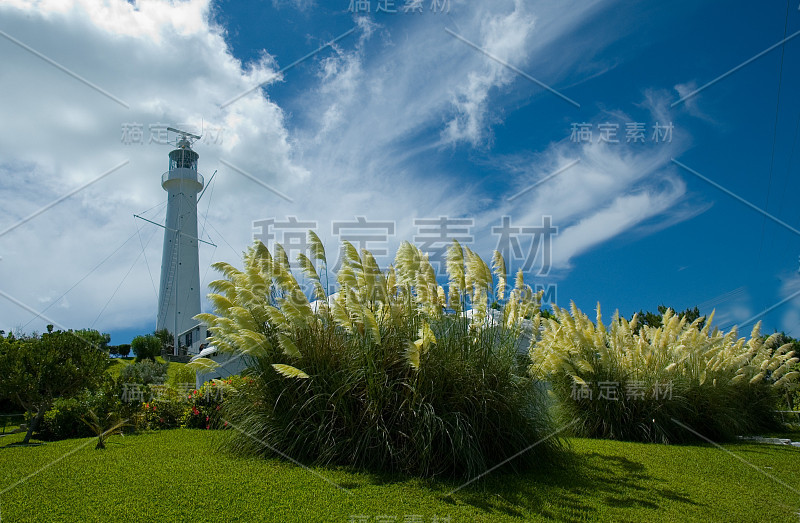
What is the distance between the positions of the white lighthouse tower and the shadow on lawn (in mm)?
29475

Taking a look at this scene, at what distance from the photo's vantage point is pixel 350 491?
4.04 m

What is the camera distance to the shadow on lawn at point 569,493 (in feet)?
12.9

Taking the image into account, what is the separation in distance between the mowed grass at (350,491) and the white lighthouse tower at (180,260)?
2769 centimetres

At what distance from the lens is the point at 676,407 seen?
7.75 m

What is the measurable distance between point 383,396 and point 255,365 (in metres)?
1.71

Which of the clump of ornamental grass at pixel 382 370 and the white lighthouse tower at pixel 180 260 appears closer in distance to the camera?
the clump of ornamental grass at pixel 382 370

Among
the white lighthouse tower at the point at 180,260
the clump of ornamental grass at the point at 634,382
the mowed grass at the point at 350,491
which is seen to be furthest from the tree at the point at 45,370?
the white lighthouse tower at the point at 180,260

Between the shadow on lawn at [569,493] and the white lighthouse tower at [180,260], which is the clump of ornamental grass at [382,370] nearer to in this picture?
the shadow on lawn at [569,493]

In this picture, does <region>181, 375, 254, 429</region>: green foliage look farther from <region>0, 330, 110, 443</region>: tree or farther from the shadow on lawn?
the shadow on lawn

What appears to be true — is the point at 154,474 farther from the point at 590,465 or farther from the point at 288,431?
the point at 590,465

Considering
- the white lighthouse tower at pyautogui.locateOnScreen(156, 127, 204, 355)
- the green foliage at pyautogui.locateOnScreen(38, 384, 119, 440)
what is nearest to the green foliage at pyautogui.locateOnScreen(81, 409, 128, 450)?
the green foliage at pyautogui.locateOnScreen(38, 384, 119, 440)

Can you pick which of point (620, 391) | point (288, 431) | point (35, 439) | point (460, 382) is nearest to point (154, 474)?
point (288, 431)

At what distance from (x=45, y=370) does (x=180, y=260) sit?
25.9m

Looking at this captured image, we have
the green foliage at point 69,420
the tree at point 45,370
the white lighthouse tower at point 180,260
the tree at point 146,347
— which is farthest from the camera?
the white lighthouse tower at point 180,260
